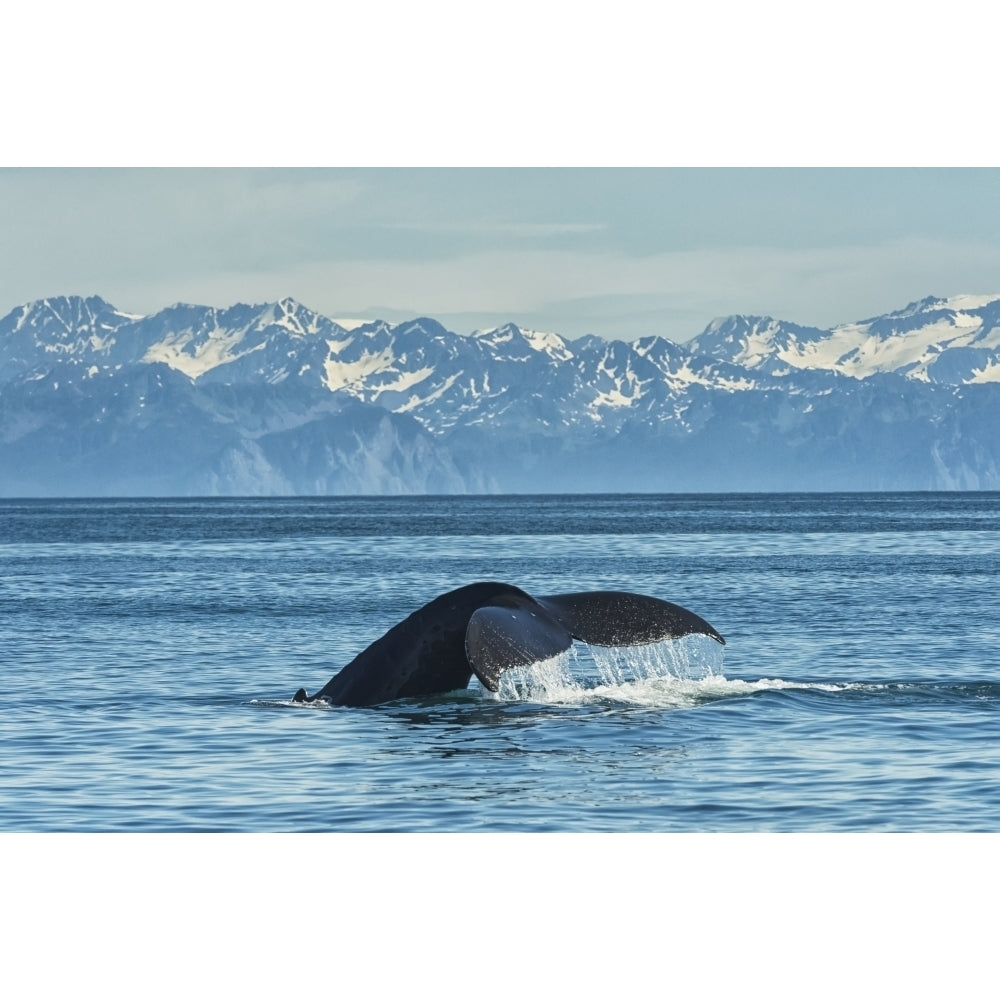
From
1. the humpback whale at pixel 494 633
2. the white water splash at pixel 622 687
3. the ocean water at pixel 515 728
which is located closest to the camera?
the ocean water at pixel 515 728

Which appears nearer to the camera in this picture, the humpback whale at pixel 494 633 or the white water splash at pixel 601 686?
the humpback whale at pixel 494 633

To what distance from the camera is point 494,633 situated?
15789mm

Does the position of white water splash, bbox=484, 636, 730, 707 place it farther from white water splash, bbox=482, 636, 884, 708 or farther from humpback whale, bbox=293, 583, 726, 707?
humpback whale, bbox=293, 583, 726, 707

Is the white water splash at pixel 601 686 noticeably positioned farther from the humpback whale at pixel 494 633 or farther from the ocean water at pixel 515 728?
the humpback whale at pixel 494 633

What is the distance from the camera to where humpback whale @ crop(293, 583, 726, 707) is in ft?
51.6

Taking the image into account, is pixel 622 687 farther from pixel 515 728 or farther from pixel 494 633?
pixel 494 633

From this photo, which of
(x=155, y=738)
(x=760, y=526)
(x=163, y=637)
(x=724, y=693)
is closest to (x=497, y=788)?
(x=155, y=738)

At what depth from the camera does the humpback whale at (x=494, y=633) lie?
620 inches

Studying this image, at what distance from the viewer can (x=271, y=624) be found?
Answer: 110 ft

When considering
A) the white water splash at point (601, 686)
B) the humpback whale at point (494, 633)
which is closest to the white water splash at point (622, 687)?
the white water splash at point (601, 686)

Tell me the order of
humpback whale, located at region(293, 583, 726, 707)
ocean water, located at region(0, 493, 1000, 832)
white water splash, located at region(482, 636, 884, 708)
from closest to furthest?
1. ocean water, located at region(0, 493, 1000, 832)
2. humpback whale, located at region(293, 583, 726, 707)
3. white water splash, located at region(482, 636, 884, 708)

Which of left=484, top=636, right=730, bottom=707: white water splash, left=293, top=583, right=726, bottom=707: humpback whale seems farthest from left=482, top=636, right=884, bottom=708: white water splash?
left=293, top=583, right=726, bottom=707: humpback whale

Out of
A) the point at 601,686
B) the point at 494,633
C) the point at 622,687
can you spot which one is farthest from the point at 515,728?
the point at 601,686
